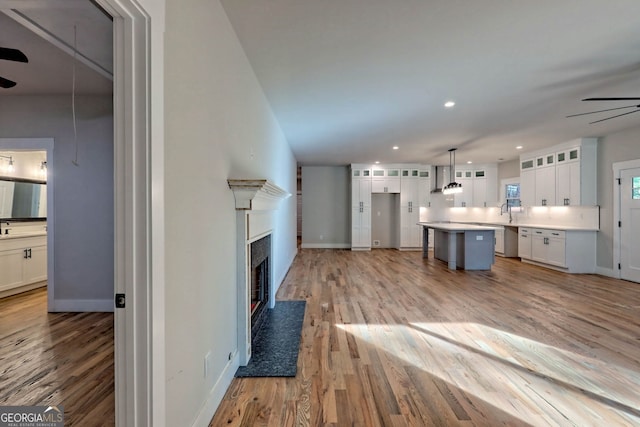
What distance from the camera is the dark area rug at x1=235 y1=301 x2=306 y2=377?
2381 millimetres

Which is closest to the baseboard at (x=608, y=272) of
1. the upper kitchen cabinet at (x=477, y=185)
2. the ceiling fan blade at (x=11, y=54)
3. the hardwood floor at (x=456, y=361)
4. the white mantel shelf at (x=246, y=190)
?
the hardwood floor at (x=456, y=361)

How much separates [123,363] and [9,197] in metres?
5.46

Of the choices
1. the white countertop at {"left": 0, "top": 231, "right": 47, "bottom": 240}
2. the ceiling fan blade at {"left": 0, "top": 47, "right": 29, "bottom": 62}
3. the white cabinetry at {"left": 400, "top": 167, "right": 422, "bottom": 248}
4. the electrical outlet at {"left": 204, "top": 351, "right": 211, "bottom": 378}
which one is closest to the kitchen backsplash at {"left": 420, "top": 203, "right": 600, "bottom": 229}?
the white cabinetry at {"left": 400, "top": 167, "right": 422, "bottom": 248}

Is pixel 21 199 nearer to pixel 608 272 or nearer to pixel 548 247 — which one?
pixel 548 247

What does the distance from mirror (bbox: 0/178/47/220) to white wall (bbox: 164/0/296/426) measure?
4673 millimetres

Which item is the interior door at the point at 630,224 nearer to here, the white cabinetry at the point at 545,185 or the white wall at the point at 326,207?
the white cabinetry at the point at 545,185

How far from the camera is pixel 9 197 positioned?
4656 millimetres

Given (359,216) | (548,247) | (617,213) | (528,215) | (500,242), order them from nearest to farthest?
1. (617,213)
2. (548,247)
3. (528,215)
4. (500,242)
5. (359,216)

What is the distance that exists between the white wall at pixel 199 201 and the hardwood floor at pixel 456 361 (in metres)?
0.45

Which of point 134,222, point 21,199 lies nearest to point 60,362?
point 134,222

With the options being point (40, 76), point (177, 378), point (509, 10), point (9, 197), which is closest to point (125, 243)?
point (177, 378)

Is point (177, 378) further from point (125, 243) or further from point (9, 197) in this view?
point (9, 197)

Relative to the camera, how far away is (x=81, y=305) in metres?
3.81

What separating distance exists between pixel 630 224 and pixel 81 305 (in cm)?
902
